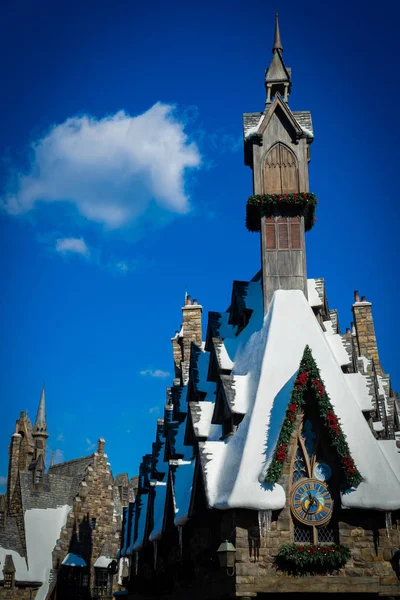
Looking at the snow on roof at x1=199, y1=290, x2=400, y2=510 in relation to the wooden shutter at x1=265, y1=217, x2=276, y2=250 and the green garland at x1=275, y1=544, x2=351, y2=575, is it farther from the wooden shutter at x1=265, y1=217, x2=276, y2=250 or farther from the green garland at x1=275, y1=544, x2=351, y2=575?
the wooden shutter at x1=265, y1=217, x2=276, y2=250

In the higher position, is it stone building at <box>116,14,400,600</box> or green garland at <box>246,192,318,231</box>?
green garland at <box>246,192,318,231</box>

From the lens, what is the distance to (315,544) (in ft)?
50.1

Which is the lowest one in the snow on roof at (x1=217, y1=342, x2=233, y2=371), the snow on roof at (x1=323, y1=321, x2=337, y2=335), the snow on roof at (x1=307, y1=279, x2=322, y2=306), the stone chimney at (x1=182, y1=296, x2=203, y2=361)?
the snow on roof at (x1=217, y1=342, x2=233, y2=371)

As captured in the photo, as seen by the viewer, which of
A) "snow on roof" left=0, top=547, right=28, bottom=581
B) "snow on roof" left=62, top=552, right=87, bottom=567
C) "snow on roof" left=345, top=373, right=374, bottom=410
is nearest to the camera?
"snow on roof" left=345, top=373, right=374, bottom=410

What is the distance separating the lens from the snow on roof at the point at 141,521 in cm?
2348

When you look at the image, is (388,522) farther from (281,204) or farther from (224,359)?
(281,204)

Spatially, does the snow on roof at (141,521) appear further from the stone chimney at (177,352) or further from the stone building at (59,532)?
the stone building at (59,532)

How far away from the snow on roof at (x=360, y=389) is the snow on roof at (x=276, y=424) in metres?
0.53

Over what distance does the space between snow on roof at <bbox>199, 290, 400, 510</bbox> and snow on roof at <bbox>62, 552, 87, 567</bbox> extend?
61.9 ft

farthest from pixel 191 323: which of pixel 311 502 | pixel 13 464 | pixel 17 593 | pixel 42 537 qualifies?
pixel 13 464

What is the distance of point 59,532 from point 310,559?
22.8 metres

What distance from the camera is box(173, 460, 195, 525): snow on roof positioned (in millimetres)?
17578

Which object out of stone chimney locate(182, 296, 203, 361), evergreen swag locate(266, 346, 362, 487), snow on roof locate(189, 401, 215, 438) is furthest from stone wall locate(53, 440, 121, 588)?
evergreen swag locate(266, 346, 362, 487)

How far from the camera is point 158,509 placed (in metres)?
21.2
